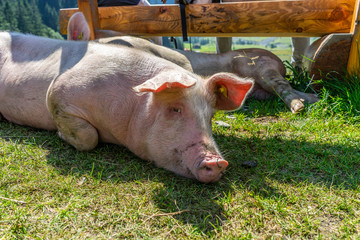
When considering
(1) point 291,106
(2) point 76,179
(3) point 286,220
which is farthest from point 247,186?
(1) point 291,106

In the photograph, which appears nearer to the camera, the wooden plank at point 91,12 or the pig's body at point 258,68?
the pig's body at point 258,68

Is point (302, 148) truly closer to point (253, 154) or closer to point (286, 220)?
point (253, 154)

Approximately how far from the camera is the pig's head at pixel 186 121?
223 cm

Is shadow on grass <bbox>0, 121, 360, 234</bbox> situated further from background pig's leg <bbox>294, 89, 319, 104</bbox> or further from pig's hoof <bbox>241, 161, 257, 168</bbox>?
background pig's leg <bbox>294, 89, 319, 104</bbox>

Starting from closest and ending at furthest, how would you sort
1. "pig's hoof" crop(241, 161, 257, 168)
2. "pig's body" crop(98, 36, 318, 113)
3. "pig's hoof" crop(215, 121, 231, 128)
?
"pig's hoof" crop(241, 161, 257, 168)
"pig's hoof" crop(215, 121, 231, 128)
"pig's body" crop(98, 36, 318, 113)

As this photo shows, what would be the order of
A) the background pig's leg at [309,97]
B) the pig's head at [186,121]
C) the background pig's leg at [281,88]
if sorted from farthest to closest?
1. the background pig's leg at [309,97]
2. the background pig's leg at [281,88]
3. the pig's head at [186,121]

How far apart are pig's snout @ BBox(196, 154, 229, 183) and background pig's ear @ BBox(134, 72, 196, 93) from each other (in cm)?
56

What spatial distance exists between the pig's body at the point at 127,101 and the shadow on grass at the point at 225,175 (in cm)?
10

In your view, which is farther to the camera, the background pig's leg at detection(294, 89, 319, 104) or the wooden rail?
the wooden rail

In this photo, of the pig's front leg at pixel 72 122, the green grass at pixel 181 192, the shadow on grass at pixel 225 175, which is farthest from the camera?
the pig's front leg at pixel 72 122

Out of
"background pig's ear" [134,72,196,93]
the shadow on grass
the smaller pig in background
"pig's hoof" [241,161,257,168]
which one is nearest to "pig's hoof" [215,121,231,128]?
the shadow on grass

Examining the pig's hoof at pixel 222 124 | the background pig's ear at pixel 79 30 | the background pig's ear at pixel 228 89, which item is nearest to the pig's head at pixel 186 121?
the background pig's ear at pixel 228 89

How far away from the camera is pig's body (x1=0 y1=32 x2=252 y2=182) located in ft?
7.62

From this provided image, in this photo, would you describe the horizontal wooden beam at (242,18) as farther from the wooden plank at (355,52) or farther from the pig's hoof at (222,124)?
the pig's hoof at (222,124)
